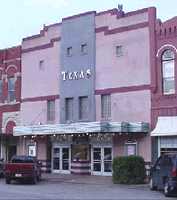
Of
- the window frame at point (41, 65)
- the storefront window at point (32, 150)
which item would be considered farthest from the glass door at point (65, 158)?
the window frame at point (41, 65)

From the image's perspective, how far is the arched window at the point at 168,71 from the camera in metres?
33.0

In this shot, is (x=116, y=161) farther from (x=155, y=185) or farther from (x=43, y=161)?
(x=43, y=161)

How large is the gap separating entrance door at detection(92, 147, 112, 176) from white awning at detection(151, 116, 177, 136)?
16.1 feet

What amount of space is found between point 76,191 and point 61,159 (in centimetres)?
1515

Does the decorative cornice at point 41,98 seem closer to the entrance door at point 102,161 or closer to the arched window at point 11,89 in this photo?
the arched window at point 11,89

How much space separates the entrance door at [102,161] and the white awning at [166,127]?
16.1ft

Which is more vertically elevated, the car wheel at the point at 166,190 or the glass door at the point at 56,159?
the glass door at the point at 56,159

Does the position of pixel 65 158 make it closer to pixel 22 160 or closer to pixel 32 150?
pixel 32 150

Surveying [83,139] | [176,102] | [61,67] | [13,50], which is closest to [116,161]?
[176,102]

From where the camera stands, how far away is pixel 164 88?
33375 millimetres


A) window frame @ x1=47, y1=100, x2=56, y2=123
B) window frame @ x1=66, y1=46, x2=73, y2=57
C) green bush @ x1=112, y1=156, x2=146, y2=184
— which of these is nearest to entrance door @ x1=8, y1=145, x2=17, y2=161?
window frame @ x1=47, y1=100, x2=56, y2=123

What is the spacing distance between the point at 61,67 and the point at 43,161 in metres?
7.16

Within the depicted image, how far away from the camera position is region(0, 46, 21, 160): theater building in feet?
143

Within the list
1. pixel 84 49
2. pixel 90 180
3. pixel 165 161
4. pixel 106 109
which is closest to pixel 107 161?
pixel 106 109
